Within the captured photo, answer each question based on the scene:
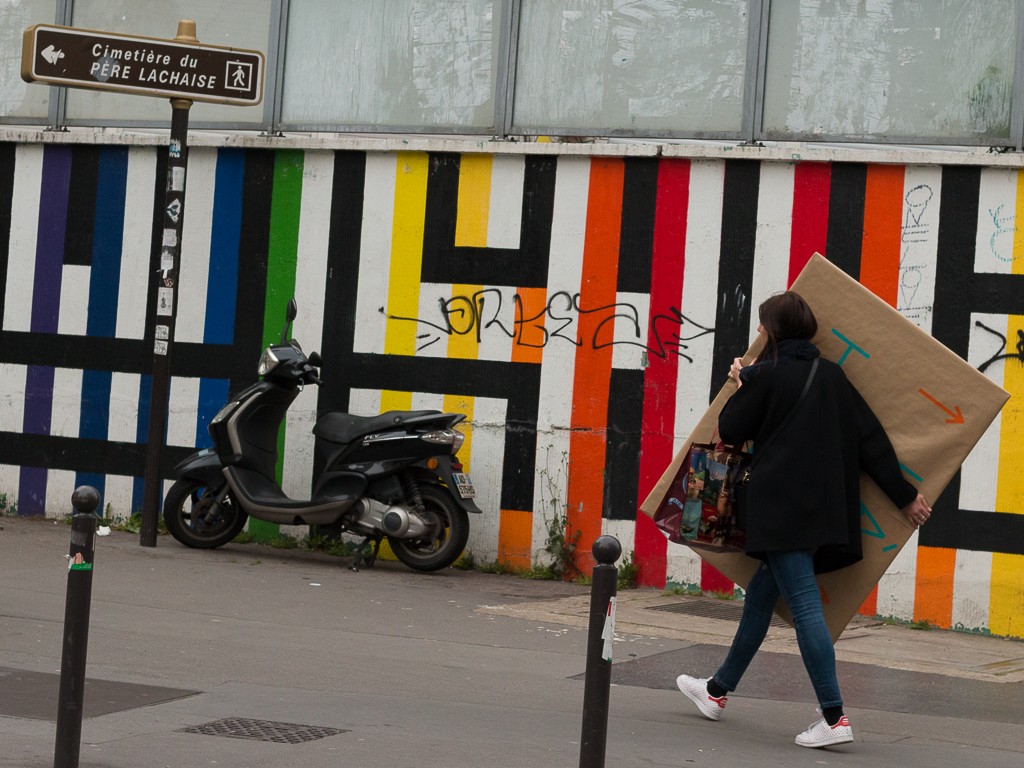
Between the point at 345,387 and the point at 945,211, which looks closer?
the point at 945,211

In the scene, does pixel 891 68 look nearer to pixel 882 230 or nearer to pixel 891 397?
pixel 882 230

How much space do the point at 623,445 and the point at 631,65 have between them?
9.09 ft

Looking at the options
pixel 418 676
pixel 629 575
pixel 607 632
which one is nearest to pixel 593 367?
pixel 629 575

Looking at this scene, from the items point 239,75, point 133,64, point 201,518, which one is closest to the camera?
point 133,64

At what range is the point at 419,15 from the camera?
11492 millimetres

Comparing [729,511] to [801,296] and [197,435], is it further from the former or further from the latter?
[197,435]

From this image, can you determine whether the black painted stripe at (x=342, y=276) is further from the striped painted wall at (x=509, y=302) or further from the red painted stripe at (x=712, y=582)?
the red painted stripe at (x=712, y=582)

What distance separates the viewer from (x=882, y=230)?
996 centimetres

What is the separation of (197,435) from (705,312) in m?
4.21

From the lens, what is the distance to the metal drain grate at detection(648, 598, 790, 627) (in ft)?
31.2

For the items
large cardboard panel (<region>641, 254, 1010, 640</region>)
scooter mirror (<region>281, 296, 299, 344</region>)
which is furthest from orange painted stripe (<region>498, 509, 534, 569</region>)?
large cardboard panel (<region>641, 254, 1010, 640</region>)

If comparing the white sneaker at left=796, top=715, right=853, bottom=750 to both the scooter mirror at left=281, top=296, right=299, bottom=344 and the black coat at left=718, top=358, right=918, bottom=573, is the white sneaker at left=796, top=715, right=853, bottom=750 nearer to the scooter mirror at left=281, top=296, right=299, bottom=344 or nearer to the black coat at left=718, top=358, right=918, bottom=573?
the black coat at left=718, top=358, right=918, bottom=573

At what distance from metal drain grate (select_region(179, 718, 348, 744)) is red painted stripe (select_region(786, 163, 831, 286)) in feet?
18.0

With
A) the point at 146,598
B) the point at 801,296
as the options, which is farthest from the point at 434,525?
the point at 801,296
